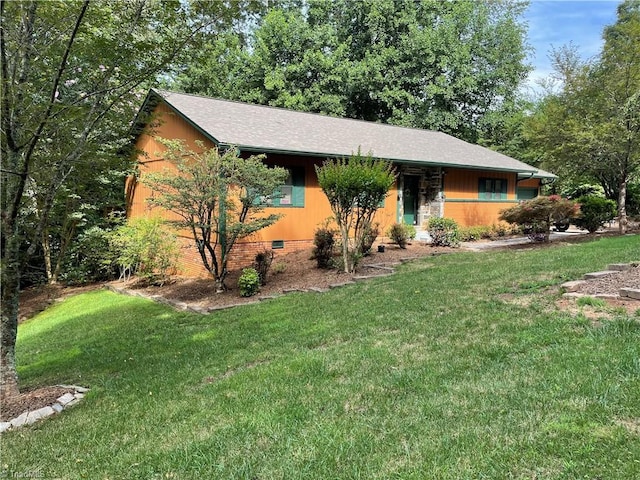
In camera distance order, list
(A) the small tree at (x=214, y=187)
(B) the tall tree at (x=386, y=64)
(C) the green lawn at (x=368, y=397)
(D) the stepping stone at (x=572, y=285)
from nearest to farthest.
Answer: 1. (C) the green lawn at (x=368, y=397)
2. (D) the stepping stone at (x=572, y=285)
3. (A) the small tree at (x=214, y=187)
4. (B) the tall tree at (x=386, y=64)

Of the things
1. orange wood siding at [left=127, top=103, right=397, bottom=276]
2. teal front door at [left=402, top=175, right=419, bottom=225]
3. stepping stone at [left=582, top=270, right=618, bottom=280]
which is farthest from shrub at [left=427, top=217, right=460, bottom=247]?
stepping stone at [left=582, top=270, right=618, bottom=280]

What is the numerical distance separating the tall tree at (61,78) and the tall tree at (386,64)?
2123 cm

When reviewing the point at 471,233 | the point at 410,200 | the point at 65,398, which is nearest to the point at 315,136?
the point at 410,200

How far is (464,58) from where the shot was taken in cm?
2684

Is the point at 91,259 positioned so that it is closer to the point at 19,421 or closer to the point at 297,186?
the point at 297,186

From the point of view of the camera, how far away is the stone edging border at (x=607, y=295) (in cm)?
480

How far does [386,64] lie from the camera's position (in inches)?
1069

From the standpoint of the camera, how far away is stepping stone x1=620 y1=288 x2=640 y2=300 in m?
4.72

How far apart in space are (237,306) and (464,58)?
2499cm

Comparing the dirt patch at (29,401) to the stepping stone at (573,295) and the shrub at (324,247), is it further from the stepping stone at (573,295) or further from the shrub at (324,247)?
the shrub at (324,247)

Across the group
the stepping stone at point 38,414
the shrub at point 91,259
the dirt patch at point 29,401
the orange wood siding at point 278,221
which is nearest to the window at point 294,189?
the orange wood siding at point 278,221

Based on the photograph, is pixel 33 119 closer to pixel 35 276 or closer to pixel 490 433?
pixel 490 433

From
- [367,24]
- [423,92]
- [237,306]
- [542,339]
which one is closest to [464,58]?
[423,92]

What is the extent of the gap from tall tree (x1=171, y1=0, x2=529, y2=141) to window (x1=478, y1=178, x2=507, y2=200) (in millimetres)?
10168
